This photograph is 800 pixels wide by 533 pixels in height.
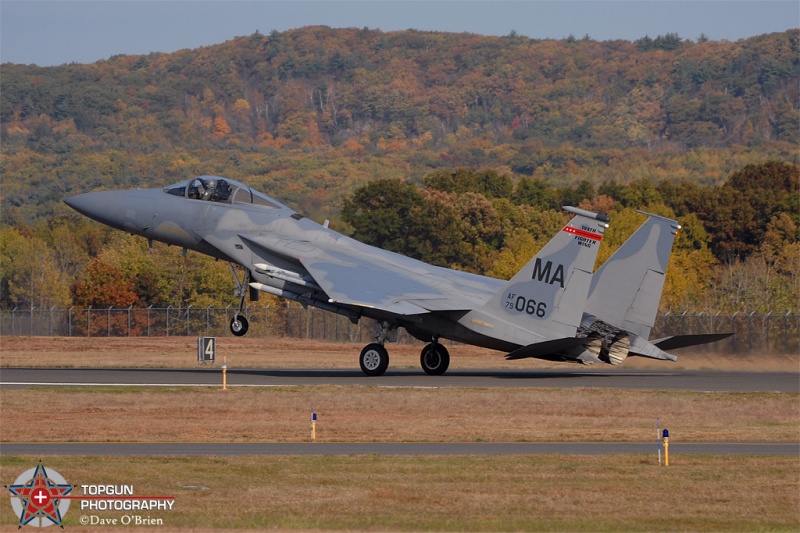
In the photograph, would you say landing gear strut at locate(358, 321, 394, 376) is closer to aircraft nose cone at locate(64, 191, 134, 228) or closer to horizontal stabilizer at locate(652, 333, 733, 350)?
horizontal stabilizer at locate(652, 333, 733, 350)

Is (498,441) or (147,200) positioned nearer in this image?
(498,441)

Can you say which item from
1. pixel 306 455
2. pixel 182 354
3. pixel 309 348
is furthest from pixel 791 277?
pixel 306 455

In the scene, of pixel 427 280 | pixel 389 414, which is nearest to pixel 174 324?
pixel 427 280

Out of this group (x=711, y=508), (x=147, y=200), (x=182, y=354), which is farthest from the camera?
(x=182, y=354)

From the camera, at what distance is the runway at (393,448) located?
17.6 m

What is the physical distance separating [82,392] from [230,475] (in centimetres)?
1151

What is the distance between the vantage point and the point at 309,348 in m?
49.2

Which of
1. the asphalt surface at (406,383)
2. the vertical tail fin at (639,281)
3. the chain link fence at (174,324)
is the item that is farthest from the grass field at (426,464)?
the chain link fence at (174,324)

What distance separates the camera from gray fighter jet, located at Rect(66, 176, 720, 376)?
89.6 feet

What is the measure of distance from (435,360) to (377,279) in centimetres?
299

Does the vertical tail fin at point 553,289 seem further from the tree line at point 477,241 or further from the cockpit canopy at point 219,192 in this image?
the tree line at point 477,241

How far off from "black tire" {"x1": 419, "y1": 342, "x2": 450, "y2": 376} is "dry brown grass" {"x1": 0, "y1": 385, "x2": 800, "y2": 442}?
437 cm

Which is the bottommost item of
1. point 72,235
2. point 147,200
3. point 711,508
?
point 711,508

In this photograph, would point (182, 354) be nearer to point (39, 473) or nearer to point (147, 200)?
point (147, 200)
